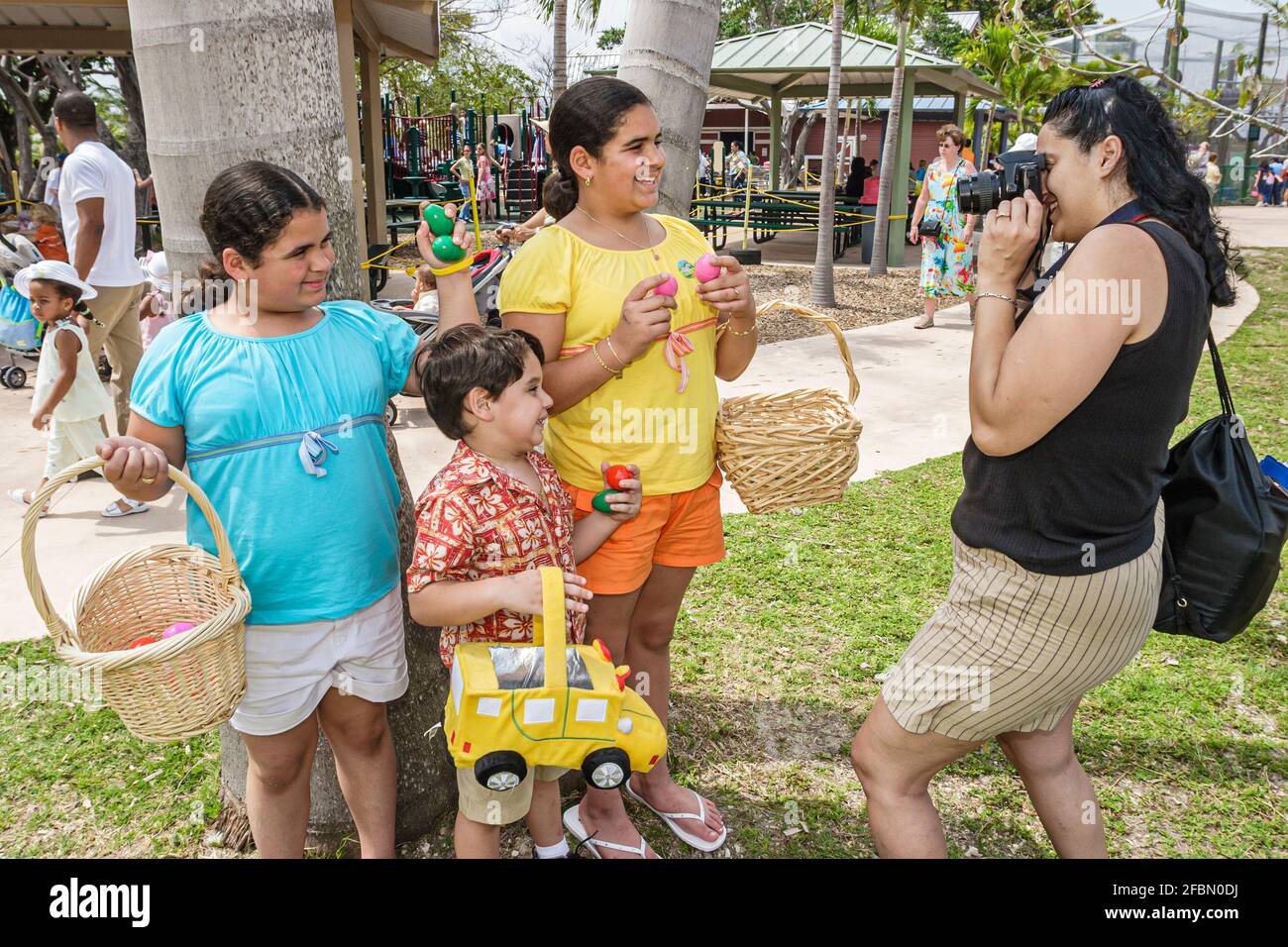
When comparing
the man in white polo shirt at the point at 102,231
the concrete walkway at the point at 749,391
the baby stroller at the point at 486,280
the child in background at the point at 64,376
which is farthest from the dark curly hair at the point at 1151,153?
the baby stroller at the point at 486,280

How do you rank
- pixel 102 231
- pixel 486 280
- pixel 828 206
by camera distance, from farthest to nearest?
pixel 828 206 → pixel 486 280 → pixel 102 231

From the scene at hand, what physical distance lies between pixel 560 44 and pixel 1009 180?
9673 mm

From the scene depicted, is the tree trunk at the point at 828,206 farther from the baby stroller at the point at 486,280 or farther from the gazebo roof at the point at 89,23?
the baby stroller at the point at 486,280

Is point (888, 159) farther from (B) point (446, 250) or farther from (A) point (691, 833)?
(B) point (446, 250)

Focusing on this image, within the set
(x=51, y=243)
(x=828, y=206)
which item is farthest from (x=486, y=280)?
(x=828, y=206)

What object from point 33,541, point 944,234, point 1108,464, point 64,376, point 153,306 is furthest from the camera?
point 944,234

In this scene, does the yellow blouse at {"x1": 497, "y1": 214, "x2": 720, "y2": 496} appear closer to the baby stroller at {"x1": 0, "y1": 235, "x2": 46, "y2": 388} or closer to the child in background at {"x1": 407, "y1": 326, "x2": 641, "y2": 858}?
the child in background at {"x1": 407, "y1": 326, "x2": 641, "y2": 858}

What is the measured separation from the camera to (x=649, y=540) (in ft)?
8.13

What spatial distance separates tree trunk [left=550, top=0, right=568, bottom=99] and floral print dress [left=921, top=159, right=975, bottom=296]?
13.2 ft

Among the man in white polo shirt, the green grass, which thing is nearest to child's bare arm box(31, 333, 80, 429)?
the man in white polo shirt

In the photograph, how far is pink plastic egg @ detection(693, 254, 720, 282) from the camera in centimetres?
238

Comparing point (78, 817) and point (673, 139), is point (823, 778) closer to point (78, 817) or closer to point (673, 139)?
point (673, 139)
